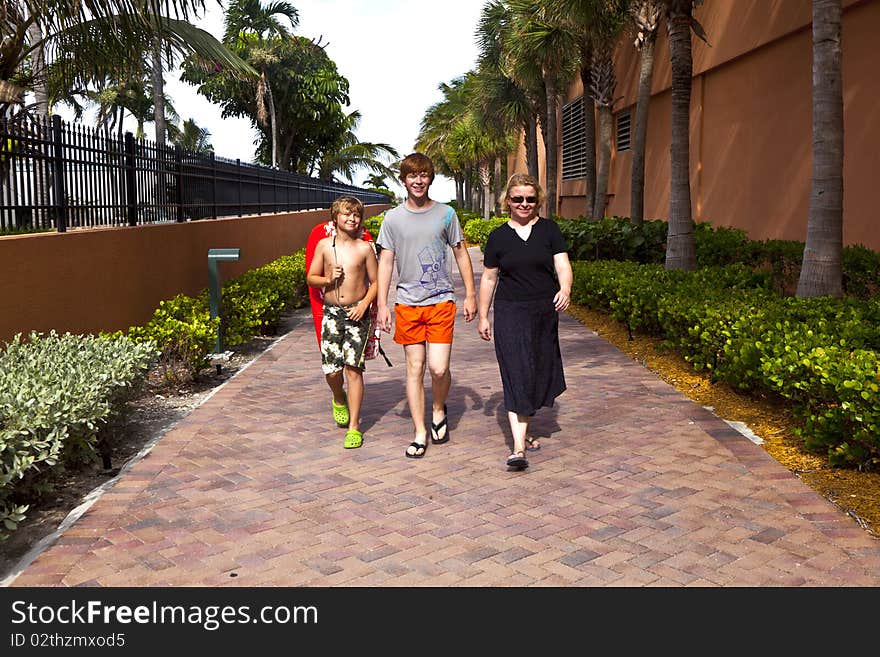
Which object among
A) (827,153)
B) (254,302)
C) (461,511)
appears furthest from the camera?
(254,302)

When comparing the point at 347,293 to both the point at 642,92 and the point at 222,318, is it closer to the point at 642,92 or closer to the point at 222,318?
the point at 222,318

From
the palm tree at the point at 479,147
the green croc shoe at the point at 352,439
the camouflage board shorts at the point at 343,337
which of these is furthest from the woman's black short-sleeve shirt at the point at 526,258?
the palm tree at the point at 479,147

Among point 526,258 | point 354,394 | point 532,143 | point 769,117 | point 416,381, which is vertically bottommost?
point 354,394

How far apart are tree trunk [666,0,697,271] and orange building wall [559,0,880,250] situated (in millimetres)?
1936

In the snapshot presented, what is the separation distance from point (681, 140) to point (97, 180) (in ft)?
22.8

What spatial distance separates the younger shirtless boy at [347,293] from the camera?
595 cm

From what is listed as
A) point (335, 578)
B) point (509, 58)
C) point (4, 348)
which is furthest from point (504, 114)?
point (335, 578)

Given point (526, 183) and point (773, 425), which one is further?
point (773, 425)

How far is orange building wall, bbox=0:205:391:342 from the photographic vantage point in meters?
6.52

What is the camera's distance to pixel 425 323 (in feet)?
19.0

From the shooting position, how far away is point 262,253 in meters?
17.2

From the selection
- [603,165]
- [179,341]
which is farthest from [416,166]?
[603,165]

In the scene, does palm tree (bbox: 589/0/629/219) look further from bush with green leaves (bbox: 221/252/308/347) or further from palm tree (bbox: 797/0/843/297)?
palm tree (bbox: 797/0/843/297)

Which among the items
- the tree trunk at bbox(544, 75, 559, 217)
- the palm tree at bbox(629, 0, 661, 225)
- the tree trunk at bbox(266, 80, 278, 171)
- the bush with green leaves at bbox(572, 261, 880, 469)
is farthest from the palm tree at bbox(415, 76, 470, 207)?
the bush with green leaves at bbox(572, 261, 880, 469)
